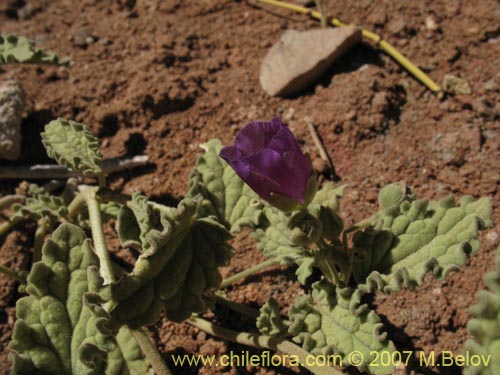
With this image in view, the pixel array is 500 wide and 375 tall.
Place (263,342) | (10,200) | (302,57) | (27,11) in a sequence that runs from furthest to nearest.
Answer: (27,11)
(302,57)
(10,200)
(263,342)

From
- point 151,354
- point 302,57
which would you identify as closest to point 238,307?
point 151,354

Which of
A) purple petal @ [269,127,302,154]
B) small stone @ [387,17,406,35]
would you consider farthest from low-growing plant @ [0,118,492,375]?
small stone @ [387,17,406,35]

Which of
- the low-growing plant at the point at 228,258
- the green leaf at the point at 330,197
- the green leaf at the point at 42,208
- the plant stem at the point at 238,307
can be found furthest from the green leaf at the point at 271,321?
the green leaf at the point at 42,208

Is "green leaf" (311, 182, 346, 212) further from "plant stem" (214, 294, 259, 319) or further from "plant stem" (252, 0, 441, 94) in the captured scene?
"plant stem" (252, 0, 441, 94)

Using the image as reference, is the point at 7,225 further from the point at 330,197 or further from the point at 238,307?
the point at 330,197

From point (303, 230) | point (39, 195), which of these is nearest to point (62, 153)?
point (39, 195)

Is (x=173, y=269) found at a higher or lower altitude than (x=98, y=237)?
higher
